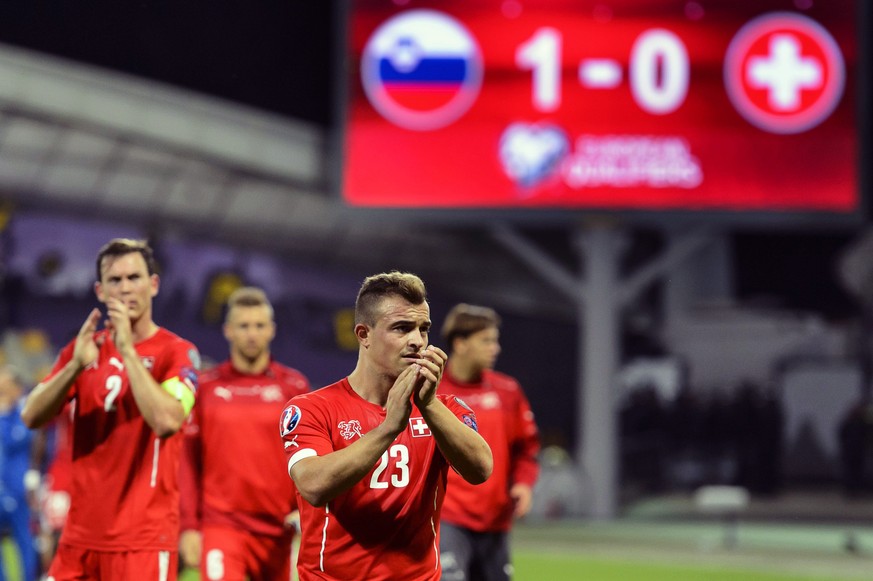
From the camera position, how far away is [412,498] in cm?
456

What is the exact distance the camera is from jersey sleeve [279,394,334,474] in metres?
4.41

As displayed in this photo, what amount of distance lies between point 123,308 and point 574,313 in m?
25.7

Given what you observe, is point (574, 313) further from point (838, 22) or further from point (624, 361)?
point (838, 22)

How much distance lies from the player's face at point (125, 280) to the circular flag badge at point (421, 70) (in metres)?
13.1

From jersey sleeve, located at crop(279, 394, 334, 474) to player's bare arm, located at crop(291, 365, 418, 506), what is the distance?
0.20ft

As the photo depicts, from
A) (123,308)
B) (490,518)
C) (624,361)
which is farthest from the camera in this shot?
(624,361)

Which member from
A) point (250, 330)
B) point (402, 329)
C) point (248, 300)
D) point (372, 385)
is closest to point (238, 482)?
point (250, 330)

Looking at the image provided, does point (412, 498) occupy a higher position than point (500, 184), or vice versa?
point (500, 184)

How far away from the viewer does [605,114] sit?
18.6m

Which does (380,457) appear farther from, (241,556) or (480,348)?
(480,348)

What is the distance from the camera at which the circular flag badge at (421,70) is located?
18703 millimetres

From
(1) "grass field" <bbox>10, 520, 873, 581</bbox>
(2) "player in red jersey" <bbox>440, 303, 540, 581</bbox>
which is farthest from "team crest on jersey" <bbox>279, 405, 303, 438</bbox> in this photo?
(1) "grass field" <bbox>10, 520, 873, 581</bbox>

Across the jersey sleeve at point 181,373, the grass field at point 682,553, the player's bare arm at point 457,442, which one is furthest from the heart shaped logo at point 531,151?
the player's bare arm at point 457,442

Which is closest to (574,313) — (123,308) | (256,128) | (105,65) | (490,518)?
(256,128)
